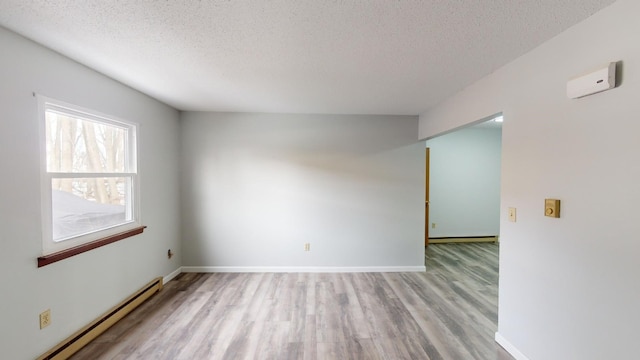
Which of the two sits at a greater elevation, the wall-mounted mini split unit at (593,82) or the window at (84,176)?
the wall-mounted mini split unit at (593,82)

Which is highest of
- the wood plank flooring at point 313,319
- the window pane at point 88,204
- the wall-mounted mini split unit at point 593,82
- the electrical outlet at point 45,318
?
the wall-mounted mini split unit at point 593,82

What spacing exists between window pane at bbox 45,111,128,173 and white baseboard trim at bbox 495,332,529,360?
3.93 metres

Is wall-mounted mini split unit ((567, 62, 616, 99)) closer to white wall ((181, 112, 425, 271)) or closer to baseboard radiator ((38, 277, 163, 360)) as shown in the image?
white wall ((181, 112, 425, 271))

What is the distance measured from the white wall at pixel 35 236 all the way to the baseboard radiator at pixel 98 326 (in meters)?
0.05

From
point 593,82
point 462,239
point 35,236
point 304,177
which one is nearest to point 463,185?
point 462,239

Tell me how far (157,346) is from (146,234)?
1365 millimetres

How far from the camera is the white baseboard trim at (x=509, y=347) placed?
1946mm

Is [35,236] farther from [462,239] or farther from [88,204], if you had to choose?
[462,239]

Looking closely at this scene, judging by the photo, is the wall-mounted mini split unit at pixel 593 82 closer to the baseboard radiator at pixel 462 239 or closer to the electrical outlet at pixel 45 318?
the electrical outlet at pixel 45 318

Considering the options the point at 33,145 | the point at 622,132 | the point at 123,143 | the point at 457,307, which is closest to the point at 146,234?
the point at 123,143

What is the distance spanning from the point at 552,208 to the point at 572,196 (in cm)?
14

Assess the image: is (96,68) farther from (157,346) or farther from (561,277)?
(561,277)

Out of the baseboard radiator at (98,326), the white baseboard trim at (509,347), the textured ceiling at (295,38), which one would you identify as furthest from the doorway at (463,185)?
the baseboard radiator at (98,326)

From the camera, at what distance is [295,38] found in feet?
5.43
